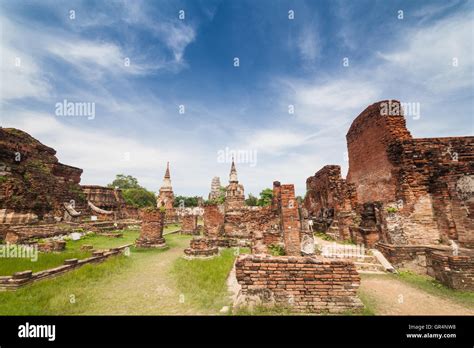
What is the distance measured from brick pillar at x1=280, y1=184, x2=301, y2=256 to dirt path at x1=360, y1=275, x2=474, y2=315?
96.4 inches

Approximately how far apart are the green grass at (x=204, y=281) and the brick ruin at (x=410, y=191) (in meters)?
6.22

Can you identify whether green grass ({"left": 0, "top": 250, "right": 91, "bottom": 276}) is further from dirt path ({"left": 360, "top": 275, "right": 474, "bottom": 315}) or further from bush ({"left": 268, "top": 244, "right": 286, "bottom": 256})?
dirt path ({"left": 360, "top": 275, "right": 474, "bottom": 315})

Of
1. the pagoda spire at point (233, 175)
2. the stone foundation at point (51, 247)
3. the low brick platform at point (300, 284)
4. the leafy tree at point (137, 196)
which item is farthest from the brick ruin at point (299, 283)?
the leafy tree at point (137, 196)

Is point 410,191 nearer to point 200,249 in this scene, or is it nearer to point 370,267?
point 370,267

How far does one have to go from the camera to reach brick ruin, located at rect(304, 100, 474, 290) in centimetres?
746

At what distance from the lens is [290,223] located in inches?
320

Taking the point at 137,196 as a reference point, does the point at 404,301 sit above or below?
below

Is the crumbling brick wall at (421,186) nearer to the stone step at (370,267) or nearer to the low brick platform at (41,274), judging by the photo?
the stone step at (370,267)

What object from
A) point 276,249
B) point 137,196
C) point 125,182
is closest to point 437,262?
point 276,249

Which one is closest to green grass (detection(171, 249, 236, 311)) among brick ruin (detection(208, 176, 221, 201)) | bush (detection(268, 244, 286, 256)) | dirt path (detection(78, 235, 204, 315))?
dirt path (detection(78, 235, 204, 315))

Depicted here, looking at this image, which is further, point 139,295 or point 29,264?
point 29,264

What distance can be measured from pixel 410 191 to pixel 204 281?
8861 millimetres
